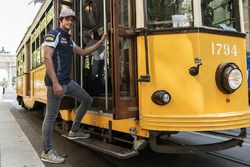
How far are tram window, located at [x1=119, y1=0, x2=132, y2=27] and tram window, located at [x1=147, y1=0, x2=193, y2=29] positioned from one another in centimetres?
22

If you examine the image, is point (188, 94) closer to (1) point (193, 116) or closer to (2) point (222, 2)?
(1) point (193, 116)

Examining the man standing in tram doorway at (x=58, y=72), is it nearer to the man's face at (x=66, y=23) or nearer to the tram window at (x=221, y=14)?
the man's face at (x=66, y=23)

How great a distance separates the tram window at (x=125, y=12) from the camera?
387 centimetres

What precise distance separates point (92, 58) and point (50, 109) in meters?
1.34

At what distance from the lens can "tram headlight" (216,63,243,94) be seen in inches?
146

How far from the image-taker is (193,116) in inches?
141

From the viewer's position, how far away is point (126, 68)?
12.8ft

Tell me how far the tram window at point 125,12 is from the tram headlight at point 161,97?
82 cm

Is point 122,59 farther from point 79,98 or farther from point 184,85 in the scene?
point 79,98

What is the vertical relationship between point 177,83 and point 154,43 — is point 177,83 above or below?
below

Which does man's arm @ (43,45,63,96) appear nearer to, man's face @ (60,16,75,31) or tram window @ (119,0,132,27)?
man's face @ (60,16,75,31)

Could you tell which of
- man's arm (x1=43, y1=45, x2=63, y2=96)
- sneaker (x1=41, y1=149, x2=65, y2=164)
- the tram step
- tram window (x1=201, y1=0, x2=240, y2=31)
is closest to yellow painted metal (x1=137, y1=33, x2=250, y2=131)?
tram window (x1=201, y1=0, x2=240, y2=31)

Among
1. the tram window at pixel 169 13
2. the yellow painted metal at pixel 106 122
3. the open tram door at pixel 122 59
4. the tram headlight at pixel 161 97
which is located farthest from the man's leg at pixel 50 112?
the tram window at pixel 169 13

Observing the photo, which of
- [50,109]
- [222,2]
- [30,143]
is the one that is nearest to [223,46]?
[222,2]
